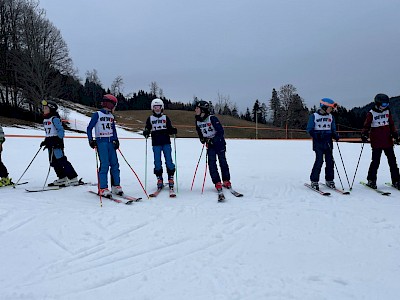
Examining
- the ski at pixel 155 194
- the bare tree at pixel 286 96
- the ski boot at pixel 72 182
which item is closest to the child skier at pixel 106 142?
the ski at pixel 155 194

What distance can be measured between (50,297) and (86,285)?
0.33 m

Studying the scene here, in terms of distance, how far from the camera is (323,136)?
680 centimetres

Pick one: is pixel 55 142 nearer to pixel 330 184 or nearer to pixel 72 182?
pixel 72 182

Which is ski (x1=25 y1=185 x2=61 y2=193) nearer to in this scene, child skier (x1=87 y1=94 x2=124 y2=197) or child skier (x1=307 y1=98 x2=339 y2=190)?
child skier (x1=87 y1=94 x2=124 y2=197)

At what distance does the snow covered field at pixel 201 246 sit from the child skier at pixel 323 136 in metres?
0.68

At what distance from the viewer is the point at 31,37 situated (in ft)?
97.9

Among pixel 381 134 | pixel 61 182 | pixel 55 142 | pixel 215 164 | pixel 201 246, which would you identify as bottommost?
pixel 201 246

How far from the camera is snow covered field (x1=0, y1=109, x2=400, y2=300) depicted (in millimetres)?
2836

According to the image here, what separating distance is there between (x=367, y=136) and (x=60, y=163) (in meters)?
7.78

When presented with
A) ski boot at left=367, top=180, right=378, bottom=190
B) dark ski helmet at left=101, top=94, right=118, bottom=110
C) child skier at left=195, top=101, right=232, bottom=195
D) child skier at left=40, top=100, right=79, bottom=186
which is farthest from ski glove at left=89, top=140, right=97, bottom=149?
ski boot at left=367, top=180, right=378, bottom=190

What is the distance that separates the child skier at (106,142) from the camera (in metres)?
6.25

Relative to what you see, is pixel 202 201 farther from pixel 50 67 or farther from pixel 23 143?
pixel 50 67

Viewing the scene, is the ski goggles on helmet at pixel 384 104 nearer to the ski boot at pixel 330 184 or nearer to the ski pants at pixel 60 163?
the ski boot at pixel 330 184

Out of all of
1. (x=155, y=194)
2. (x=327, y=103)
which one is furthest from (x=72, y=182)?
(x=327, y=103)
